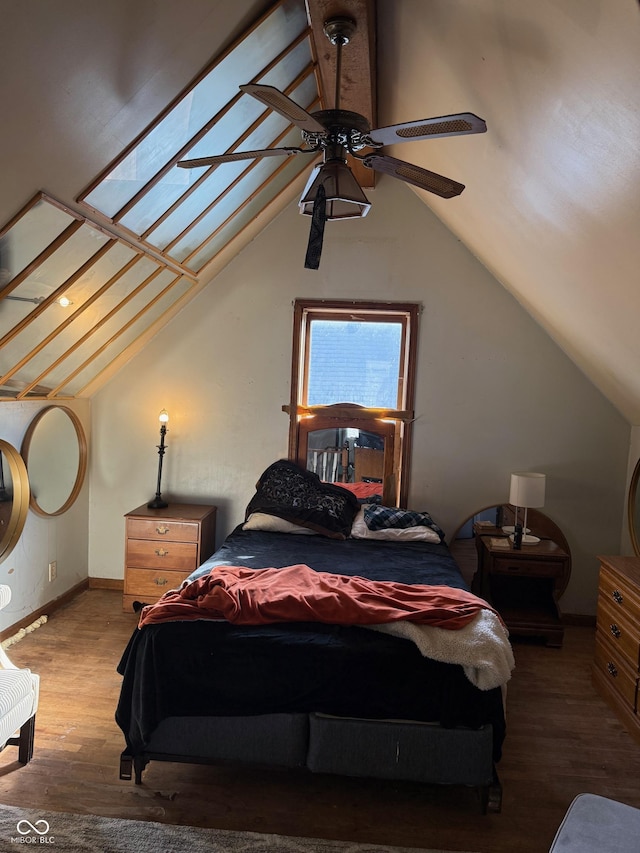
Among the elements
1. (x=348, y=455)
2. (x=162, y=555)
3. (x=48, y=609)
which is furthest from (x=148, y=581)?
(x=348, y=455)

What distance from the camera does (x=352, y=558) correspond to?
351cm

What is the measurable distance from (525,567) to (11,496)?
317cm

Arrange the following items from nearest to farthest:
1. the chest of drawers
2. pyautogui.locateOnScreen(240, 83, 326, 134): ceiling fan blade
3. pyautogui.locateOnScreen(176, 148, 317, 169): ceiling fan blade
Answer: pyautogui.locateOnScreen(240, 83, 326, 134): ceiling fan blade, pyautogui.locateOnScreen(176, 148, 317, 169): ceiling fan blade, the chest of drawers

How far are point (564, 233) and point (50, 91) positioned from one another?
2.07 metres

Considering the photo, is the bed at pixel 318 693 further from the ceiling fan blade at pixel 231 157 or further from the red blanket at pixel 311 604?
the ceiling fan blade at pixel 231 157

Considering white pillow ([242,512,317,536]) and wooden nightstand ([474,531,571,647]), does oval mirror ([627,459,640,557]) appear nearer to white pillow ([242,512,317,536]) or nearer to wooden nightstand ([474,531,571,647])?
wooden nightstand ([474,531,571,647])

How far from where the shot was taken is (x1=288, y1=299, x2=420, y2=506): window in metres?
4.53

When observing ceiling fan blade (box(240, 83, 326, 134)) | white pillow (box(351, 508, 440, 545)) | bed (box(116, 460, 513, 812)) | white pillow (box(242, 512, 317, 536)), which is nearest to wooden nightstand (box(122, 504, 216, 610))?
white pillow (box(242, 512, 317, 536))

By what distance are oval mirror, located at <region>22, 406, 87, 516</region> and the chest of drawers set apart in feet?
11.1

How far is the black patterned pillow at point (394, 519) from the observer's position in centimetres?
404

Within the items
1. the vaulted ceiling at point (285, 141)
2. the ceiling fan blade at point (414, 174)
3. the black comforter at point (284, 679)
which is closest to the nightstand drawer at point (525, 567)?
the vaulted ceiling at point (285, 141)

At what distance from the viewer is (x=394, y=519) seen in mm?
4062

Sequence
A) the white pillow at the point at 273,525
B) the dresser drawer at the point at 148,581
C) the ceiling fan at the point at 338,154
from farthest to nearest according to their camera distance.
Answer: the dresser drawer at the point at 148,581 < the white pillow at the point at 273,525 < the ceiling fan at the point at 338,154

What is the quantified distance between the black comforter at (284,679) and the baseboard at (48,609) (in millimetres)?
1620
